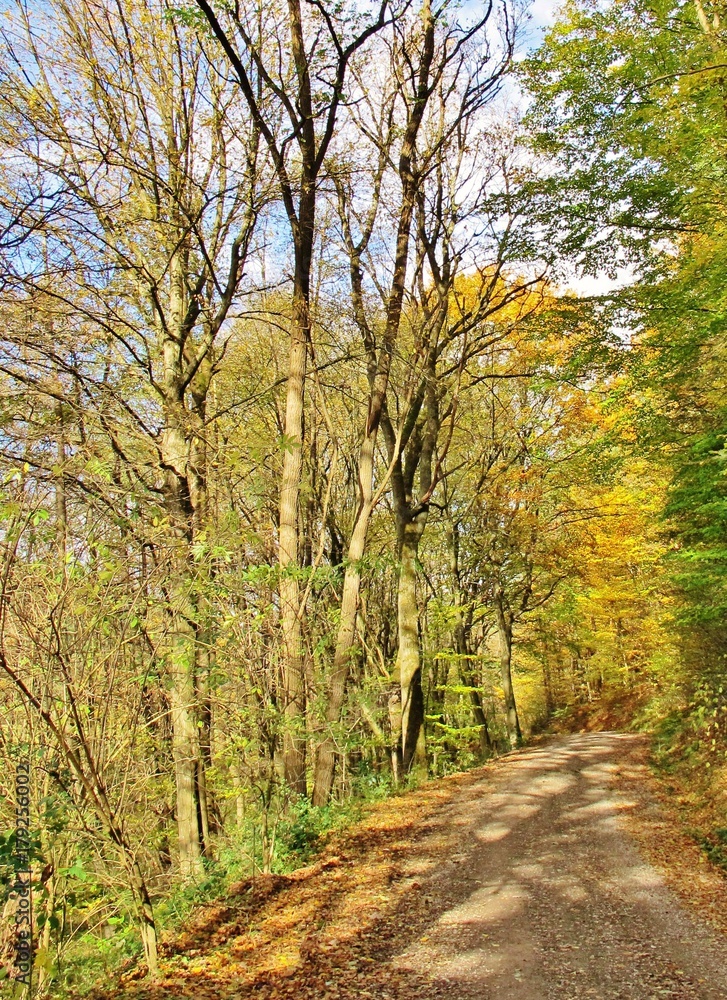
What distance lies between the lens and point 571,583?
66.3 ft

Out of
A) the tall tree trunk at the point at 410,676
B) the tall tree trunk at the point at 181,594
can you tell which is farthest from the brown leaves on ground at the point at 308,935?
the tall tree trunk at the point at 410,676

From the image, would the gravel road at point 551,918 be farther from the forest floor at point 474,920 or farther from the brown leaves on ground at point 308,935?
the brown leaves on ground at point 308,935

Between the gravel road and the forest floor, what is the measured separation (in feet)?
0.05

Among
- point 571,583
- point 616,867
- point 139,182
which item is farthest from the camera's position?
point 571,583

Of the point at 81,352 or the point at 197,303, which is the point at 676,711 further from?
the point at 81,352

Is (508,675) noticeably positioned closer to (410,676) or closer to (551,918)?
(410,676)

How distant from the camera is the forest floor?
4.20 meters

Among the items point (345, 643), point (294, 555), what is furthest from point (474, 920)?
point (345, 643)

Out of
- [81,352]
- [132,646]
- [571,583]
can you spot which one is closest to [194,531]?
[132,646]

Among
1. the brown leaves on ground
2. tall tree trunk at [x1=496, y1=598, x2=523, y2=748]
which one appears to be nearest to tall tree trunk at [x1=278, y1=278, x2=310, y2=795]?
the brown leaves on ground

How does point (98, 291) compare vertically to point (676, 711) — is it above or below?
above

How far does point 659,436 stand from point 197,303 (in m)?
7.31

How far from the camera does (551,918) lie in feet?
17.2

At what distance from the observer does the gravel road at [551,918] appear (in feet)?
14.0
